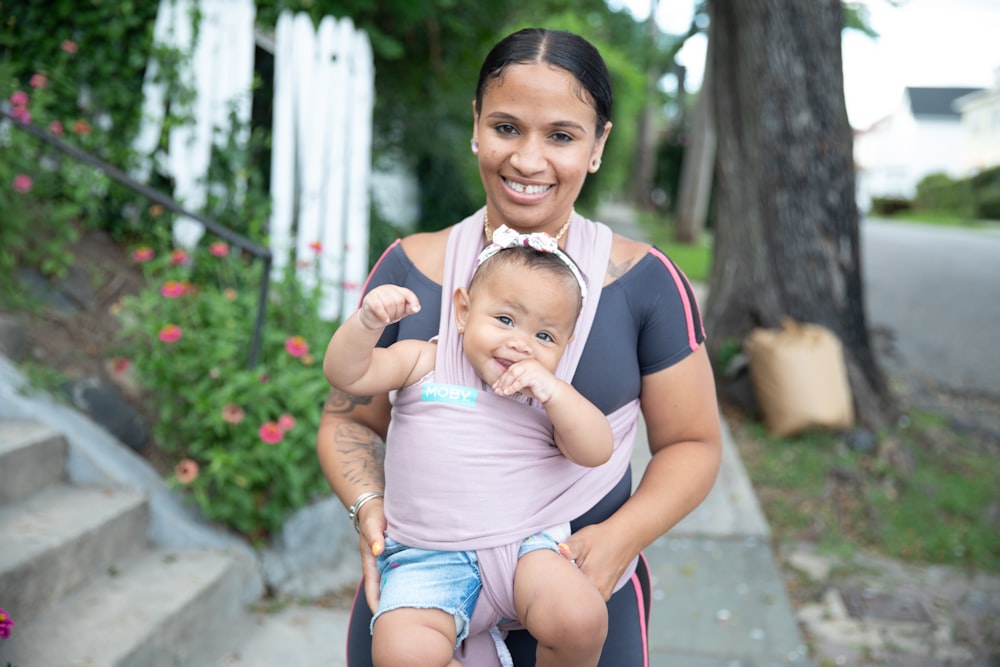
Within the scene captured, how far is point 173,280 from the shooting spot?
3994mm

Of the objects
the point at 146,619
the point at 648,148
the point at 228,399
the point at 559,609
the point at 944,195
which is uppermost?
the point at 648,148

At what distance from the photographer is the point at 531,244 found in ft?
5.24

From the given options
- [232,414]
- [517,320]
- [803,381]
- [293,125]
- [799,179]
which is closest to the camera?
[517,320]

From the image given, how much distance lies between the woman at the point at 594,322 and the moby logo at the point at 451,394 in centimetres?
14

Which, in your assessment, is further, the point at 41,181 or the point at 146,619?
the point at 41,181

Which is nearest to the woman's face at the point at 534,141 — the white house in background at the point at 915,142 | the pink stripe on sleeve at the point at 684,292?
the pink stripe on sleeve at the point at 684,292

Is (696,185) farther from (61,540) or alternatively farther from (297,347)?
(61,540)

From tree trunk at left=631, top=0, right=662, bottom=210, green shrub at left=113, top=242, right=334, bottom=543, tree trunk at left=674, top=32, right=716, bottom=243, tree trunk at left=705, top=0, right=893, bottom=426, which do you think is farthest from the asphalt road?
tree trunk at left=631, top=0, right=662, bottom=210

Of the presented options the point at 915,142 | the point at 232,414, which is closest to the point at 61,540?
the point at 232,414

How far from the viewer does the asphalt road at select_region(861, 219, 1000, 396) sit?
7.86m

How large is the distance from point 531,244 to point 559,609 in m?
0.62

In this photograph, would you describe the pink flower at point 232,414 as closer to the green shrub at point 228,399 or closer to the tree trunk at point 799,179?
the green shrub at point 228,399

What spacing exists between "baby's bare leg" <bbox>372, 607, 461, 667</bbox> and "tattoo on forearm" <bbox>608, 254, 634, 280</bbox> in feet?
2.27

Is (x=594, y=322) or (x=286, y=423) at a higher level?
(x=594, y=322)
